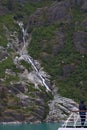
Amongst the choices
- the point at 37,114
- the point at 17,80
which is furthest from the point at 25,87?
the point at 37,114

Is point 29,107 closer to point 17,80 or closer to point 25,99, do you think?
point 25,99

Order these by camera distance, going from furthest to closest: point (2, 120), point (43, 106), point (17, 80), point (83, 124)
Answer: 1. point (17, 80)
2. point (43, 106)
3. point (2, 120)
4. point (83, 124)

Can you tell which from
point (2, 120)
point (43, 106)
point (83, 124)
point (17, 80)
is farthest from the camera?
point (17, 80)

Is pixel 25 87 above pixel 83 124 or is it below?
below

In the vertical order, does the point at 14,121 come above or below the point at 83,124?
below

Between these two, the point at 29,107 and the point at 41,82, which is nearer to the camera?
the point at 29,107

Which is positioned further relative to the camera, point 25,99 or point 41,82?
point 41,82

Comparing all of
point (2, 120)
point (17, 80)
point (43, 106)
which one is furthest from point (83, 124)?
point (17, 80)

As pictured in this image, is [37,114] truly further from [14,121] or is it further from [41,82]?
[41,82]
